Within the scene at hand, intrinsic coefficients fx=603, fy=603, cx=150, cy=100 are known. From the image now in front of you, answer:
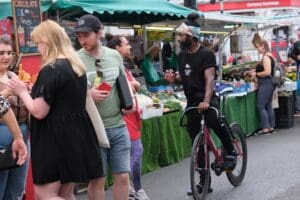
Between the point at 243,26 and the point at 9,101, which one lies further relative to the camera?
the point at 243,26

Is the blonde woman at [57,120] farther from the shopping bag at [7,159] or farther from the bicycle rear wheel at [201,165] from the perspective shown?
the bicycle rear wheel at [201,165]

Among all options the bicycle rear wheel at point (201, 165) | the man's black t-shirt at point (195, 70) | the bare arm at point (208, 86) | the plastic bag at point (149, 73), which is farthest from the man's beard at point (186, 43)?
the plastic bag at point (149, 73)

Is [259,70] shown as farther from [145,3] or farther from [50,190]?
[50,190]

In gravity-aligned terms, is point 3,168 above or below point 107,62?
below

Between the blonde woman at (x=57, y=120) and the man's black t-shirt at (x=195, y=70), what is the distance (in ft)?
7.79

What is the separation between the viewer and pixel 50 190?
12.7 ft

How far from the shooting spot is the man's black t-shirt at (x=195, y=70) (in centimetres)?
613

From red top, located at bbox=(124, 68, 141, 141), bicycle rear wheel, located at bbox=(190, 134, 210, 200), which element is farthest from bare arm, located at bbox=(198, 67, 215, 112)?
red top, located at bbox=(124, 68, 141, 141)

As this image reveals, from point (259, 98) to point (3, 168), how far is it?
7470 mm

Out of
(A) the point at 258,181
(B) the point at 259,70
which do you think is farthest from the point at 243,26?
(A) the point at 258,181

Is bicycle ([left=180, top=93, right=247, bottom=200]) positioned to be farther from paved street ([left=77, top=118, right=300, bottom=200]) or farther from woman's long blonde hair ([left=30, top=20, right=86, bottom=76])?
woman's long blonde hair ([left=30, top=20, right=86, bottom=76])

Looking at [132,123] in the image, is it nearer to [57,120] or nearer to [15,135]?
[15,135]

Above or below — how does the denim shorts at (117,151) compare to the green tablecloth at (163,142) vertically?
above

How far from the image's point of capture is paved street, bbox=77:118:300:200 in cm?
662
